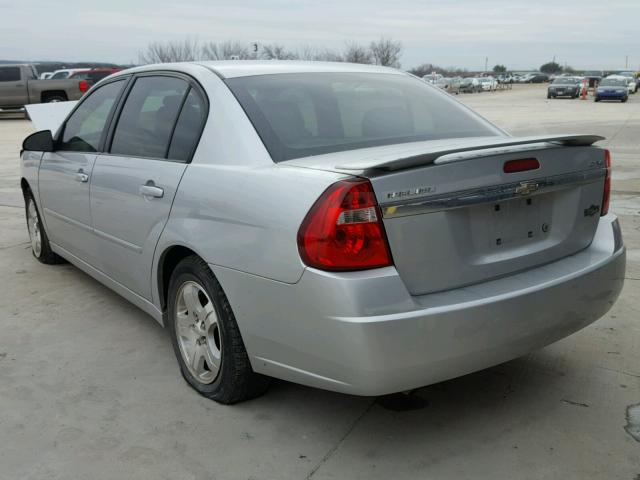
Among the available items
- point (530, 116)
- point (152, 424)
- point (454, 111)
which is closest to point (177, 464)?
point (152, 424)

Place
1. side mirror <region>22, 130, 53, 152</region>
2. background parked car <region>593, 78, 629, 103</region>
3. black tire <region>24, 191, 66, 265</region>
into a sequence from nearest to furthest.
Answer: side mirror <region>22, 130, 53, 152</region> < black tire <region>24, 191, 66, 265</region> < background parked car <region>593, 78, 629, 103</region>

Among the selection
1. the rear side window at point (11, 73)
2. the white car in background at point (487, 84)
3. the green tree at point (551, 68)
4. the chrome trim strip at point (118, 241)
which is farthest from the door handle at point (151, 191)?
the green tree at point (551, 68)

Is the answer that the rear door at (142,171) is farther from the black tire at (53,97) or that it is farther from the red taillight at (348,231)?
the black tire at (53,97)

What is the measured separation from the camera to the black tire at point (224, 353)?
2.82 metres

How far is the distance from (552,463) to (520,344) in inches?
18.4

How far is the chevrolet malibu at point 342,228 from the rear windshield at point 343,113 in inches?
0.5

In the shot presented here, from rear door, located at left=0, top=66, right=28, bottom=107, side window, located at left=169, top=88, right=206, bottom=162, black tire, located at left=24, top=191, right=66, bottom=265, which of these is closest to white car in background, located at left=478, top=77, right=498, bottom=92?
rear door, located at left=0, top=66, right=28, bottom=107

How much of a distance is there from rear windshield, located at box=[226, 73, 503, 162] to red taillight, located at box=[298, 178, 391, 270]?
49cm

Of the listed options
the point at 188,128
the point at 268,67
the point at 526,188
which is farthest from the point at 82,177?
the point at 526,188

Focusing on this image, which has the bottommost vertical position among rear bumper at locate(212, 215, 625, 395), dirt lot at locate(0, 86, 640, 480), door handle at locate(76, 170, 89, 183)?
dirt lot at locate(0, 86, 640, 480)

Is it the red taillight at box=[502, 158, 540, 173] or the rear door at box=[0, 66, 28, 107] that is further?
the rear door at box=[0, 66, 28, 107]

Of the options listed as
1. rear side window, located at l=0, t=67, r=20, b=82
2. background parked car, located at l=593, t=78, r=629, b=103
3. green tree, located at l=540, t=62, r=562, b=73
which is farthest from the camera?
green tree, located at l=540, t=62, r=562, b=73

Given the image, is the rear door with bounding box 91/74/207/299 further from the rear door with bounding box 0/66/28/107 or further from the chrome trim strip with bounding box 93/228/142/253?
the rear door with bounding box 0/66/28/107

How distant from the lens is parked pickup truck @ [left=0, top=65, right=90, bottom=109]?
24.0 metres
